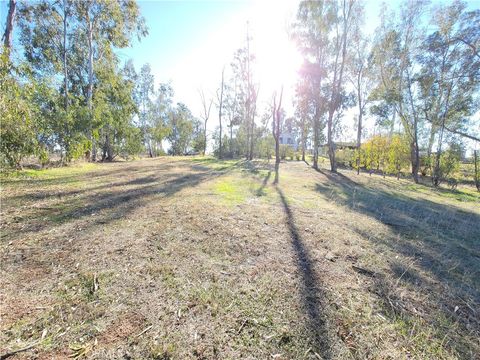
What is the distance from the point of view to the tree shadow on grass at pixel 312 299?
1.52 metres

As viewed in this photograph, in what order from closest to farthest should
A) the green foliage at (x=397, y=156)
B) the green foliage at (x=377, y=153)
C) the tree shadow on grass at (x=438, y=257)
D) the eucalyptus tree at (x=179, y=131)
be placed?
the tree shadow on grass at (x=438, y=257) < the green foliage at (x=397, y=156) < the green foliage at (x=377, y=153) < the eucalyptus tree at (x=179, y=131)

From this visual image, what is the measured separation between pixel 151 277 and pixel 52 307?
74cm

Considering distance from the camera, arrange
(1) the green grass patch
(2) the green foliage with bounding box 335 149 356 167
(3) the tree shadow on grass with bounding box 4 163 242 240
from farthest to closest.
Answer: (2) the green foliage with bounding box 335 149 356 167 < (1) the green grass patch < (3) the tree shadow on grass with bounding box 4 163 242 240

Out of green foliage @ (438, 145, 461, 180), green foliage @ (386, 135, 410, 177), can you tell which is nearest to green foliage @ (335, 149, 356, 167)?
green foliage @ (386, 135, 410, 177)

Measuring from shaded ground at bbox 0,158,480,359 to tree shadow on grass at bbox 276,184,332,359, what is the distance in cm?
1

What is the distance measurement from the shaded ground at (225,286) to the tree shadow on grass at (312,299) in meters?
0.01

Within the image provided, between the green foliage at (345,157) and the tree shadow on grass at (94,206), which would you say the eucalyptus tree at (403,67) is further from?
the tree shadow on grass at (94,206)

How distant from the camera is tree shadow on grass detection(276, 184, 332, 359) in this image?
4.99 feet

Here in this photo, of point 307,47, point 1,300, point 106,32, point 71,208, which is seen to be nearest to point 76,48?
point 106,32

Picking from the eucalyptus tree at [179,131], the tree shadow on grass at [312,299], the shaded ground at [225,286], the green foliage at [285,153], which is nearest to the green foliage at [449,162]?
the shaded ground at [225,286]

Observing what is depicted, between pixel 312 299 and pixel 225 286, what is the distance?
2.66 feet

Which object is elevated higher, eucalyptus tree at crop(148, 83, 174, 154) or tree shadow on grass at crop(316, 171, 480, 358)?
eucalyptus tree at crop(148, 83, 174, 154)

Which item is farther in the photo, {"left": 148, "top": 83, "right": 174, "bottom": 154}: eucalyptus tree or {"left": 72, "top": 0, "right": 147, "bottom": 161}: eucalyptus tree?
{"left": 148, "top": 83, "right": 174, "bottom": 154}: eucalyptus tree

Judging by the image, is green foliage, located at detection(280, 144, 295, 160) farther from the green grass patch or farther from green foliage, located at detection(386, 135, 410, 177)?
the green grass patch
